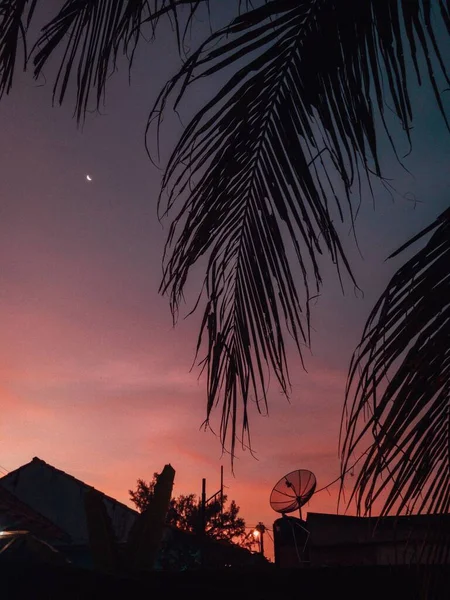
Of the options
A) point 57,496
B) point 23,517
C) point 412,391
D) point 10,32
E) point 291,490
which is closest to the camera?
point 412,391

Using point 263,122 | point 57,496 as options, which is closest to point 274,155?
point 263,122

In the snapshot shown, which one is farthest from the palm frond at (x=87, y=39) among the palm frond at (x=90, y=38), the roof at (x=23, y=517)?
the roof at (x=23, y=517)

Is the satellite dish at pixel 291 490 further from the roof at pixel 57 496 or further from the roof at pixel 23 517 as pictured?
the roof at pixel 57 496

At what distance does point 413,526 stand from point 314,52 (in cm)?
125

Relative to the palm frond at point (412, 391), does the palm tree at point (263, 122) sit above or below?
above

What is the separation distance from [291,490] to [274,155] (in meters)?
9.66

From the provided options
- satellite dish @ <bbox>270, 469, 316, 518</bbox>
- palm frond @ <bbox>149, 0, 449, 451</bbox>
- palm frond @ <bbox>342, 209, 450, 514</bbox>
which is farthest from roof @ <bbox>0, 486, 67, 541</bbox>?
palm frond @ <bbox>342, 209, 450, 514</bbox>

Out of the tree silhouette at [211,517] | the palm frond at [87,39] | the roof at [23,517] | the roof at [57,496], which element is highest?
the tree silhouette at [211,517]

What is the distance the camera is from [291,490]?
10.6 m

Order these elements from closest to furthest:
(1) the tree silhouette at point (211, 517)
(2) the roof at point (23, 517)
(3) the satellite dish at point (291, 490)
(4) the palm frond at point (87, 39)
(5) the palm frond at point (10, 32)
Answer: (5) the palm frond at point (10, 32) < (4) the palm frond at point (87, 39) < (3) the satellite dish at point (291, 490) < (2) the roof at point (23, 517) < (1) the tree silhouette at point (211, 517)

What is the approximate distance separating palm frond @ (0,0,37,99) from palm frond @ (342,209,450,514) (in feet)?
3.91

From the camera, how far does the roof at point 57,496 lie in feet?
70.7

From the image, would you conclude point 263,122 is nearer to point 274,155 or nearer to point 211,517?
point 274,155

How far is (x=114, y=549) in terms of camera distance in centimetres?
820
